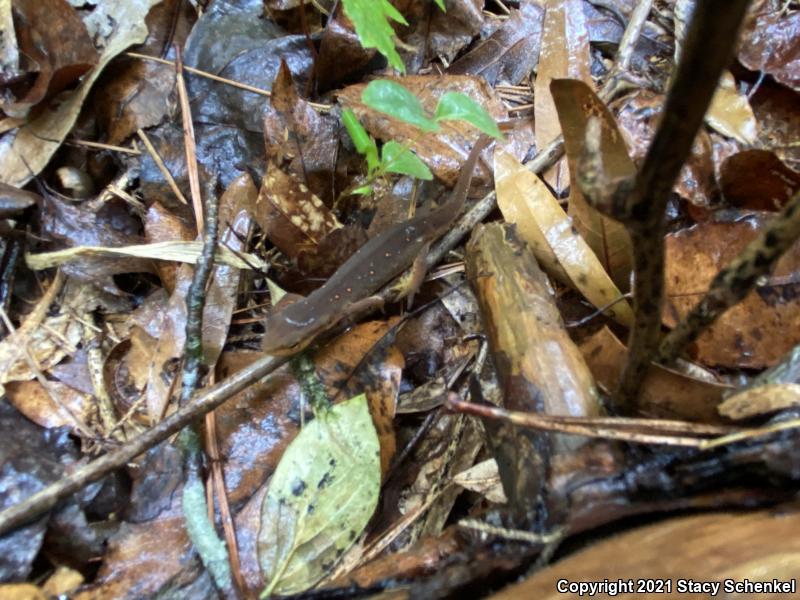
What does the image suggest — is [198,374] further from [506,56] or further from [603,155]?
[506,56]

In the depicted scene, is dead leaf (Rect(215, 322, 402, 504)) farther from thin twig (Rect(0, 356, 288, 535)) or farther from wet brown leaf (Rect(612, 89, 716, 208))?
wet brown leaf (Rect(612, 89, 716, 208))

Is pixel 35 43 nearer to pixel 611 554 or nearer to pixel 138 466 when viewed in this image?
pixel 138 466

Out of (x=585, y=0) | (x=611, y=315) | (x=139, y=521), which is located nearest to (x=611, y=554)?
(x=611, y=315)

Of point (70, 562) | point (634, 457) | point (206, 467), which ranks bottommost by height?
point (70, 562)

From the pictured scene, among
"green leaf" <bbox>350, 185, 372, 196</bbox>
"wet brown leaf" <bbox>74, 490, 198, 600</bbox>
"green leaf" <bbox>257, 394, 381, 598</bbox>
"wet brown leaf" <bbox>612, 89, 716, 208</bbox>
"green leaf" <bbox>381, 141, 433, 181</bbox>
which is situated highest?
"wet brown leaf" <bbox>612, 89, 716, 208</bbox>

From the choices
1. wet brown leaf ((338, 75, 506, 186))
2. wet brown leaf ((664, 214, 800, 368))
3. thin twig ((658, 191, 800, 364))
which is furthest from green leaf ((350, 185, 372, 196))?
thin twig ((658, 191, 800, 364))

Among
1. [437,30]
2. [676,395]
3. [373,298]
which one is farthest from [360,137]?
[676,395]

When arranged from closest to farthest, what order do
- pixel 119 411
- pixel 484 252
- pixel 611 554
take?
1. pixel 611 554
2. pixel 484 252
3. pixel 119 411
